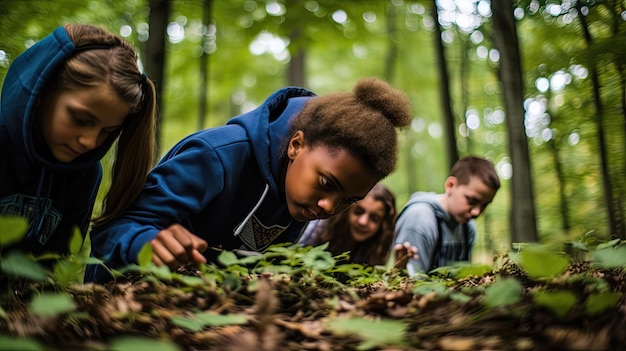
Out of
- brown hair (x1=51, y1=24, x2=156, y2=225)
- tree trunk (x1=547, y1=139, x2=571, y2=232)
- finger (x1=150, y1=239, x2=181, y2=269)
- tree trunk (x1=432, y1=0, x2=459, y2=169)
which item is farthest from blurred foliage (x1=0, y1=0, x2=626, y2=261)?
finger (x1=150, y1=239, x2=181, y2=269)

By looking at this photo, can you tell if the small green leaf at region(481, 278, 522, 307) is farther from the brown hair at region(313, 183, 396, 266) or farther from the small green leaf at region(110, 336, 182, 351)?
the brown hair at region(313, 183, 396, 266)

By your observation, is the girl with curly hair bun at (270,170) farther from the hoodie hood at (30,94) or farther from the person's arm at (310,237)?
the person's arm at (310,237)

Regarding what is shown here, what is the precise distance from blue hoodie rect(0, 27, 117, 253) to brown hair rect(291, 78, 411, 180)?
3.08 ft

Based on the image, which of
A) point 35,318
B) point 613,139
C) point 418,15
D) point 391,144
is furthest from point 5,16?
point 418,15

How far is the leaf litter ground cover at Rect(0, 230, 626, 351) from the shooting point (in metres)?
0.90

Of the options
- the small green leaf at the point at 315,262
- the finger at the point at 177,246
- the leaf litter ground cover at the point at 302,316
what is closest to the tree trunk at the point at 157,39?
the finger at the point at 177,246

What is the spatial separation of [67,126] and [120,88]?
0.25 metres

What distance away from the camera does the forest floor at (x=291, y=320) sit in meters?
0.90

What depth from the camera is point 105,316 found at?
1025 millimetres

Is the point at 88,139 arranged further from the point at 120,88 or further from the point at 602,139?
the point at 602,139

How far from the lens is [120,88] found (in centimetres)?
191

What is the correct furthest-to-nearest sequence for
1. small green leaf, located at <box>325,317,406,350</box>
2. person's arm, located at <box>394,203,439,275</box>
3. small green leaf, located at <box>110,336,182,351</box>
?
1. person's arm, located at <box>394,203,439,275</box>
2. small green leaf, located at <box>325,317,406,350</box>
3. small green leaf, located at <box>110,336,182,351</box>

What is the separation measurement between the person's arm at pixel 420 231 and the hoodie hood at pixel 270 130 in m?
1.85

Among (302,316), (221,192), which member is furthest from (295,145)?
(302,316)
